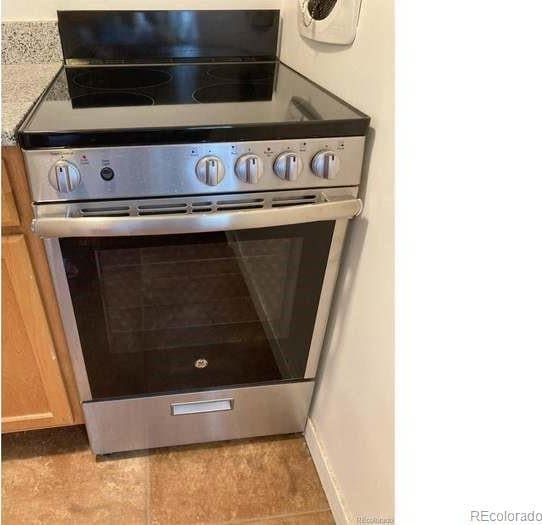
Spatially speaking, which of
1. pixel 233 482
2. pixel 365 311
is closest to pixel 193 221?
pixel 365 311

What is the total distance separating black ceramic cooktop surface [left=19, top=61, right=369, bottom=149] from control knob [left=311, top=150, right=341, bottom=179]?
0.04 m

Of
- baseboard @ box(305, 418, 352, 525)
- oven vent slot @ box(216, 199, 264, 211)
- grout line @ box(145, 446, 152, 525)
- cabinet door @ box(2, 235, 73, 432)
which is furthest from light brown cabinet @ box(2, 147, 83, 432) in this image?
baseboard @ box(305, 418, 352, 525)

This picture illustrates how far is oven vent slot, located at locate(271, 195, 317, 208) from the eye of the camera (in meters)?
0.96

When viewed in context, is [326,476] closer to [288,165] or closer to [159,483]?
[159,483]

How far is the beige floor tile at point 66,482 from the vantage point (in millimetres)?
1196

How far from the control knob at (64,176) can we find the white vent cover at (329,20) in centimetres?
57

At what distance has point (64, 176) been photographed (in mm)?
839

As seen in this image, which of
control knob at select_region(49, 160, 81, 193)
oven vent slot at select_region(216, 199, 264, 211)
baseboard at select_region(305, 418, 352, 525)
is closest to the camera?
control knob at select_region(49, 160, 81, 193)

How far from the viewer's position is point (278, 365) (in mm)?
1251

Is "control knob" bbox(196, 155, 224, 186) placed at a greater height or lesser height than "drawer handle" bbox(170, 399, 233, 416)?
greater

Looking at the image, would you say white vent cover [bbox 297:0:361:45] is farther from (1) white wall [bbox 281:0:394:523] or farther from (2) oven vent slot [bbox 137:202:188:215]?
(2) oven vent slot [bbox 137:202:188:215]

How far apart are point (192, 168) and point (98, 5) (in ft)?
2.43
